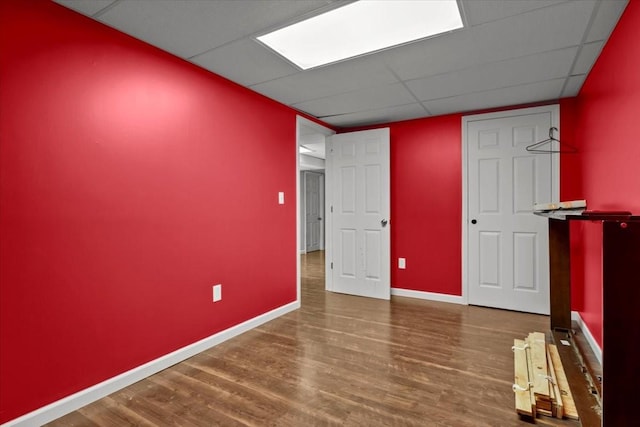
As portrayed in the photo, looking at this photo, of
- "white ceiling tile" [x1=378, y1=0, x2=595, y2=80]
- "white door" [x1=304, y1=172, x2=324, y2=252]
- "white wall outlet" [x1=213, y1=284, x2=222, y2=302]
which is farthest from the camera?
"white door" [x1=304, y1=172, x2=324, y2=252]

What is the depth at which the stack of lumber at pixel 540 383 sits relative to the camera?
1804 millimetres

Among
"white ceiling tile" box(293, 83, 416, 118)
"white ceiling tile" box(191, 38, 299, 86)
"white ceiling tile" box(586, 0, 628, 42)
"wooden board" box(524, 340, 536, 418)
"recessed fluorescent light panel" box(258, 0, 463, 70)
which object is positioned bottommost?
"wooden board" box(524, 340, 536, 418)

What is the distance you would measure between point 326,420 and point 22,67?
2.37 m

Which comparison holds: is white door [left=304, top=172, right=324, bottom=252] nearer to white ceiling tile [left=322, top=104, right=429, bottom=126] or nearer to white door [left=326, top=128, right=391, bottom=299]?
white door [left=326, top=128, right=391, bottom=299]

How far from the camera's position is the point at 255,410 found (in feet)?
6.10

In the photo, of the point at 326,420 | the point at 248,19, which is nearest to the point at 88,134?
the point at 248,19

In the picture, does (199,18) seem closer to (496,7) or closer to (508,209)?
(496,7)

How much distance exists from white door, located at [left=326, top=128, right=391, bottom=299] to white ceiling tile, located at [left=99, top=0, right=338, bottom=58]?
92.0 inches

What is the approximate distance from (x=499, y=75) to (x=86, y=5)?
113 inches

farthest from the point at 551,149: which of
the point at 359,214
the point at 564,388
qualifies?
the point at 564,388

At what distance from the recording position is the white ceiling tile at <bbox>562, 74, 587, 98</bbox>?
281 centimetres

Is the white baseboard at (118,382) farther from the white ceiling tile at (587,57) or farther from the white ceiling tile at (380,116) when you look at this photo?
the white ceiling tile at (587,57)

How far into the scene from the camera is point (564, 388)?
1.99 meters

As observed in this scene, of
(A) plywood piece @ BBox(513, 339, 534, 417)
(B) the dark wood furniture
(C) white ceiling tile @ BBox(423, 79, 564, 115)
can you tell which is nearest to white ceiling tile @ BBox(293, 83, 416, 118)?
(C) white ceiling tile @ BBox(423, 79, 564, 115)
